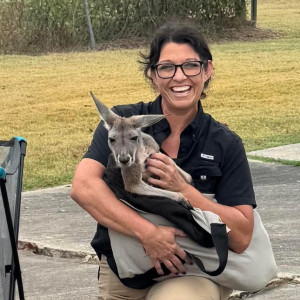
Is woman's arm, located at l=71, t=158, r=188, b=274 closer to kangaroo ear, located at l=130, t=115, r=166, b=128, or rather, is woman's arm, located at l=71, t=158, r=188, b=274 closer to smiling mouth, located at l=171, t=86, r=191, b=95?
kangaroo ear, located at l=130, t=115, r=166, b=128

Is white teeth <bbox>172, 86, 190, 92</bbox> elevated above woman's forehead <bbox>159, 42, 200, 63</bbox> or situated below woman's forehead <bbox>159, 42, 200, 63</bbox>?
below

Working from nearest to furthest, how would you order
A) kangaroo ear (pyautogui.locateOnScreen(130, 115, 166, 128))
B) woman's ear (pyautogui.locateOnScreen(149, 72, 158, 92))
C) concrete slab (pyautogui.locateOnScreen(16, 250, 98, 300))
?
kangaroo ear (pyautogui.locateOnScreen(130, 115, 166, 128)), woman's ear (pyautogui.locateOnScreen(149, 72, 158, 92)), concrete slab (pyautogui.locateOnScreen(16, 250, 98, 300))

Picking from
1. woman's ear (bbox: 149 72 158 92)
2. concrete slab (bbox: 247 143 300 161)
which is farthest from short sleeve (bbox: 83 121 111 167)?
concrete slab (bbox: 247 143 300 161)

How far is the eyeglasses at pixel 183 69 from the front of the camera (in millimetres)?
3625

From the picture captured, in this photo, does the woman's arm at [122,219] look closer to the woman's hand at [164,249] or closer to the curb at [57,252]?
the woman's hand at [164,249]

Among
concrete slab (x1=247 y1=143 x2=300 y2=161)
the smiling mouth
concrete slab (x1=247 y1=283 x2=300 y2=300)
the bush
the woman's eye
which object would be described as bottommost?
the bush

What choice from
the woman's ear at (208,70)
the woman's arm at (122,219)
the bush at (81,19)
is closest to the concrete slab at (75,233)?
the woman's arm at (122,219)

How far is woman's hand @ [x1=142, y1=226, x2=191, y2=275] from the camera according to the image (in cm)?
337

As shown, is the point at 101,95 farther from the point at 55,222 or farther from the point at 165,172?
the point at 165,172

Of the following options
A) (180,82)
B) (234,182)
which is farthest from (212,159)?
(180,82)

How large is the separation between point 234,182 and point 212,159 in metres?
0.13

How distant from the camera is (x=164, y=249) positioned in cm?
337

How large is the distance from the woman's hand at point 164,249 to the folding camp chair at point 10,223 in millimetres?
498

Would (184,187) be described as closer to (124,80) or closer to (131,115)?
(131,115)
